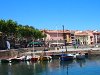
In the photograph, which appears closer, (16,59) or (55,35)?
(16,59)

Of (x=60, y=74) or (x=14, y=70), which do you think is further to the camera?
(x=14, y=70)

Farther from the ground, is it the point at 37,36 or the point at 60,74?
the point at 37,36

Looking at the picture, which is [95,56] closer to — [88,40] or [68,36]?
[68,36]

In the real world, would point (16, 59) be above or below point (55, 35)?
below

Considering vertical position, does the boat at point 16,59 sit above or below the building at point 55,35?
below

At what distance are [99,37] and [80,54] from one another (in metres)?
89.3

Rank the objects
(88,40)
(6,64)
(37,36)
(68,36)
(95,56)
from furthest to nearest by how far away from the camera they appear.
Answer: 1. (88,40)
2. (68,36)
3. (37,36)
4. (95,56)
5. (6,64)

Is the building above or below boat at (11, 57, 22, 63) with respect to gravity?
above

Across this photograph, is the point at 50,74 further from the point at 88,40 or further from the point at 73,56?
the point at 88,40

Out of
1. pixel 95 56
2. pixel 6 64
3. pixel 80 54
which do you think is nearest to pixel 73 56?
pixel 80 54

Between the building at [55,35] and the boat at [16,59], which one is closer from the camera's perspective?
the boat at [16,59]

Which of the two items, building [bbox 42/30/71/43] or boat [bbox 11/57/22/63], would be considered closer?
boat [bbox 11/57/22/63]

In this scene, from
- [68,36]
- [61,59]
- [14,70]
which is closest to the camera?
[14,70]

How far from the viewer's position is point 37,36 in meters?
113
